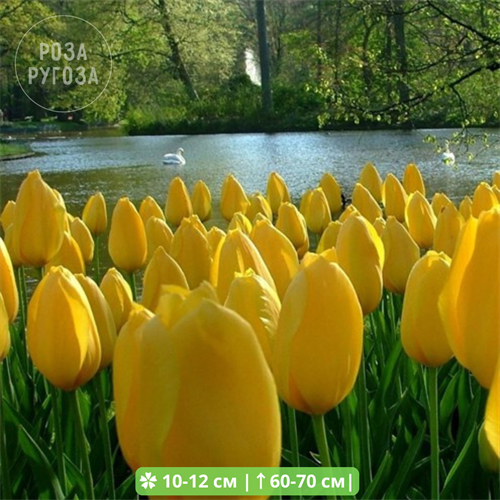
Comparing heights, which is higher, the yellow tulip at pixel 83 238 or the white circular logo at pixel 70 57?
the white circular logo at pixel 70 57

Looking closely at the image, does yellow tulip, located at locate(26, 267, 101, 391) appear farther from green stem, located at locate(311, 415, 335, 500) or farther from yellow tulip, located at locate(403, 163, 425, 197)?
yellow tulip, located at locate(403, 163, 425, 197)

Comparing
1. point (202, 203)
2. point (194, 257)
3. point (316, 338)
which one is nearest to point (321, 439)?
point (316, 338)

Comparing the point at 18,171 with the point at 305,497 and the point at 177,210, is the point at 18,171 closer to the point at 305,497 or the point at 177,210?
the point at 177,210

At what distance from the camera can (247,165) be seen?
1050 cm

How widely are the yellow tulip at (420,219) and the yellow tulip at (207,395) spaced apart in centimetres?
115

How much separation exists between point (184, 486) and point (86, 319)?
0.39 m

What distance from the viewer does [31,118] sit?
26531 mm

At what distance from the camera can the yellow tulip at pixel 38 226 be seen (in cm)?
131

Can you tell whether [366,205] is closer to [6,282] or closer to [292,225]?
[292,225]

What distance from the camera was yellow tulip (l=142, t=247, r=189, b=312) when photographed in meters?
0.88

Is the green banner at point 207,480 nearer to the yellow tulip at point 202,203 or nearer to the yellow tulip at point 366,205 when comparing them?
the yellow tulip at point 366,205

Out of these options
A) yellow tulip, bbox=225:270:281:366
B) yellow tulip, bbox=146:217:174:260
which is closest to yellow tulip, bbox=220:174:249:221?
yellow tulip, bbox=146:217:174:260

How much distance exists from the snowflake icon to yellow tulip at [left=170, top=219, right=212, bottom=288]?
1.93ft

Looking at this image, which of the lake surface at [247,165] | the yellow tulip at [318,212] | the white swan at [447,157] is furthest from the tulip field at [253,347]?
the lake surface at [247,165]
